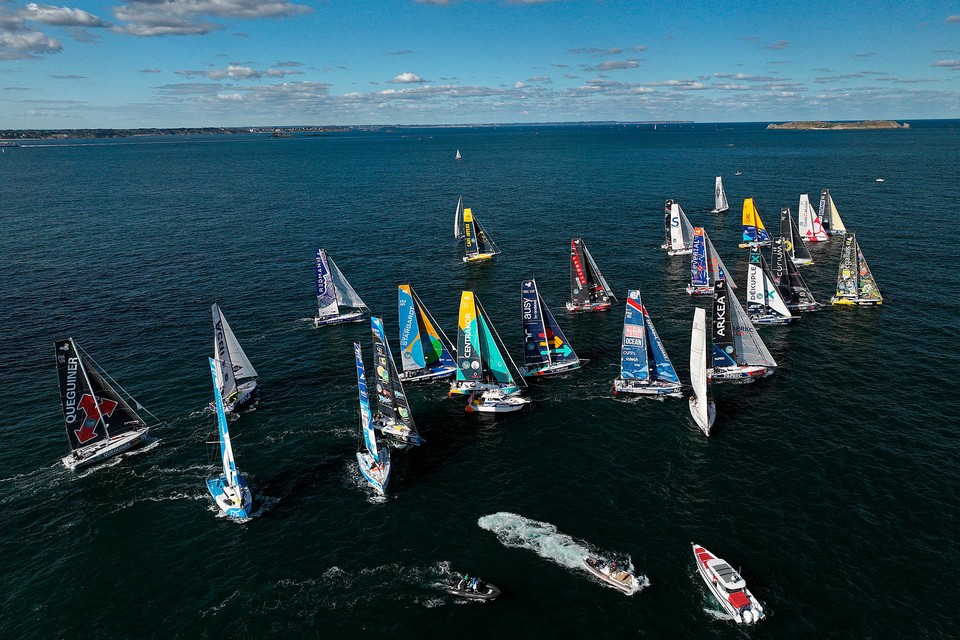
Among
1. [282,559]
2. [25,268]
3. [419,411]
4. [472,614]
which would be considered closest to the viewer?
[472,614]

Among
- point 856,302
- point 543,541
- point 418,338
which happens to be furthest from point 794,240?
point 543,541

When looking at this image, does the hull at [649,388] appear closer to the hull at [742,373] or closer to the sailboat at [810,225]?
the hull at [742,373]

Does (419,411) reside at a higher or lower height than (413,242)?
lower

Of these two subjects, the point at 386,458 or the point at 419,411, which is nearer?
the point at 386,458

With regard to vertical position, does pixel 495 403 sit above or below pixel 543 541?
above

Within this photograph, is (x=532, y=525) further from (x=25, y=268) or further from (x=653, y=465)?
(x=25, y=268)

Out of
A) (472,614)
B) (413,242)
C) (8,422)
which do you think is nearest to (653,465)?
(472,614)

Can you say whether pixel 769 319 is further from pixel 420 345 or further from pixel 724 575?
pixel 724 575
